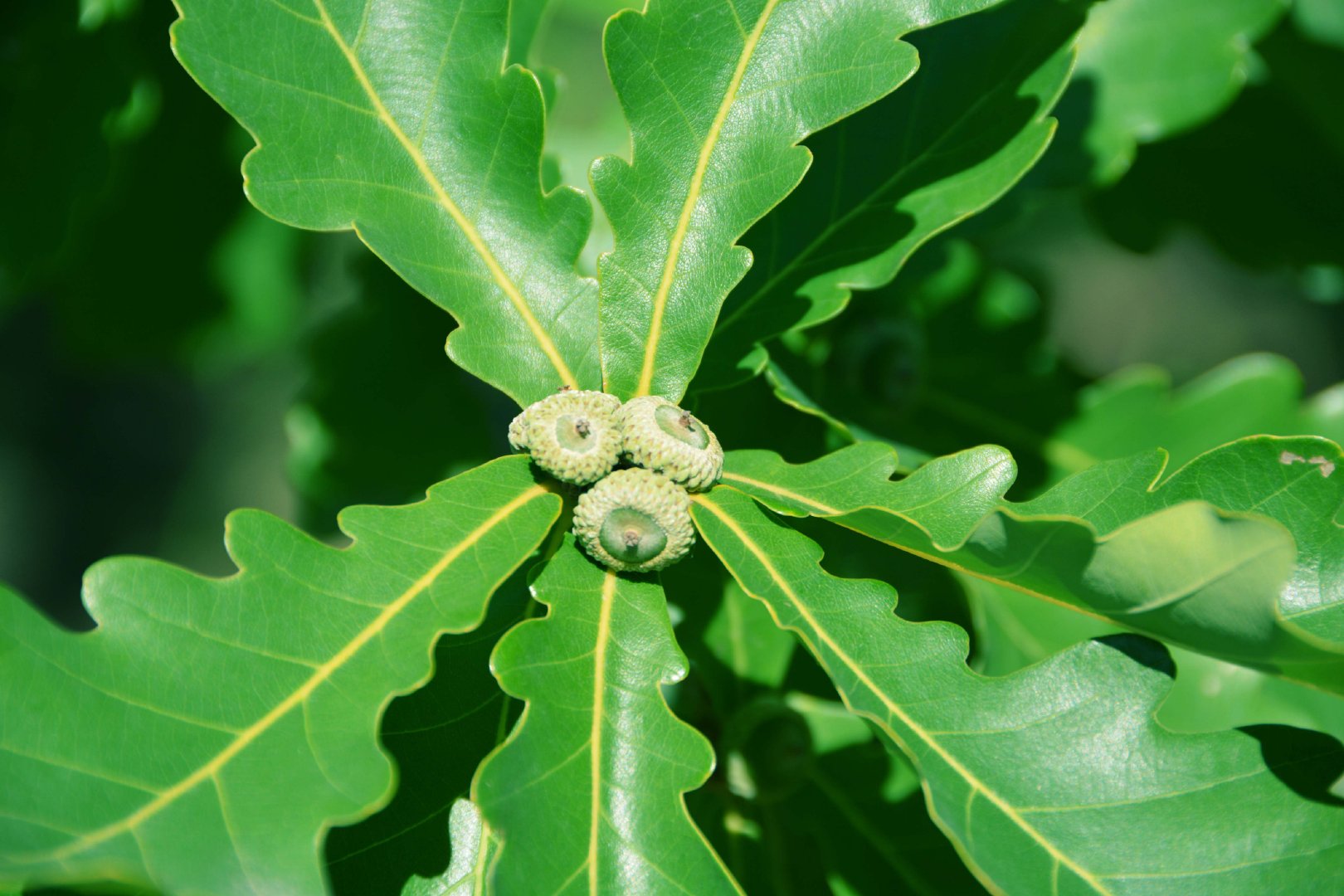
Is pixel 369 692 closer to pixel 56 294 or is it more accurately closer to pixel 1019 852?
pixel 1019 852

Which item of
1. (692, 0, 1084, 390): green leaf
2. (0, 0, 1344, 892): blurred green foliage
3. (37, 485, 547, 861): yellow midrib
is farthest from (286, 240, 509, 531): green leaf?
(37, 485, 547, 861): yellow midrib

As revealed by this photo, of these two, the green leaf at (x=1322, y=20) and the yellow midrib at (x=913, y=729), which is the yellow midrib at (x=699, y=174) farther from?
the green leaf at (x=1322, y=20)

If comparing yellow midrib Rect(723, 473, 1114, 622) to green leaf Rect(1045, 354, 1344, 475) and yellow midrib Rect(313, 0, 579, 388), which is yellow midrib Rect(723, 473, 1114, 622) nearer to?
yellow midrib Rect(313, 0, 579, 388)

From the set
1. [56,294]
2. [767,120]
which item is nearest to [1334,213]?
[767,120]

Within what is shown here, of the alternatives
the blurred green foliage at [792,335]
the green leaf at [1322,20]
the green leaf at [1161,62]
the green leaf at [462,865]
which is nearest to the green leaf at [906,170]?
the blurred green foliage at [792,335]

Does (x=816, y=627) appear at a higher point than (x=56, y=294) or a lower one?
lower

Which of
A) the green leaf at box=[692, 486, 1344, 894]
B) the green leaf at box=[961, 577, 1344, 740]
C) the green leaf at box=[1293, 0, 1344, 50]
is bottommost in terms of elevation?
the green leaf at box=[961, 577, 1344, 740]

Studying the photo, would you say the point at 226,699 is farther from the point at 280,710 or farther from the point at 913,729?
the point at 913,729
